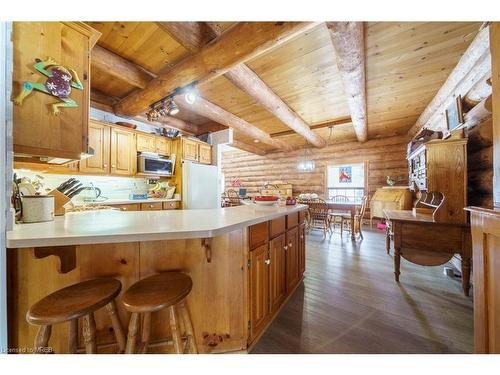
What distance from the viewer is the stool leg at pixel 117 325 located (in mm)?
1068

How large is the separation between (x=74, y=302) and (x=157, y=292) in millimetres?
347

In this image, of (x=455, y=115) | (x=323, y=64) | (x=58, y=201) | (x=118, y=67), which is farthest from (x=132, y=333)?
(x=455, y=115)

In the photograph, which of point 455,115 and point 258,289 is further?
point 455,115

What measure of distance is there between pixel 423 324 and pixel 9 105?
306 cm

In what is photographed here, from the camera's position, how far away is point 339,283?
2230 mm

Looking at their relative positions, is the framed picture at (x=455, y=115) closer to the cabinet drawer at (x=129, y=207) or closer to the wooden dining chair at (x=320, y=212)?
the wooden dining chair at (x=320, y=212)

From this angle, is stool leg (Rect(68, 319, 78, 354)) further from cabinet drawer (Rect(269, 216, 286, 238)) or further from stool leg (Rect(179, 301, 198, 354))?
cabinet drawer (Rect(269, 216, 286, 238))

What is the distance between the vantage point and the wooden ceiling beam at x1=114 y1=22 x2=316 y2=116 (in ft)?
5.27

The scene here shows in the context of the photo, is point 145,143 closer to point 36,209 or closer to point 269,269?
point 36,209

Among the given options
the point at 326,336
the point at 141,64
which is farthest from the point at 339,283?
the point at 141,64

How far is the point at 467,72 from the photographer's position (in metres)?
2.36

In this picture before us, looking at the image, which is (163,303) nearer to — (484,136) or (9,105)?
(9,105)

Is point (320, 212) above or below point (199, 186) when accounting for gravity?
below

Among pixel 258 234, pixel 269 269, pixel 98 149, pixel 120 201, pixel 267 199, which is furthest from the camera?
pixel 120 201
